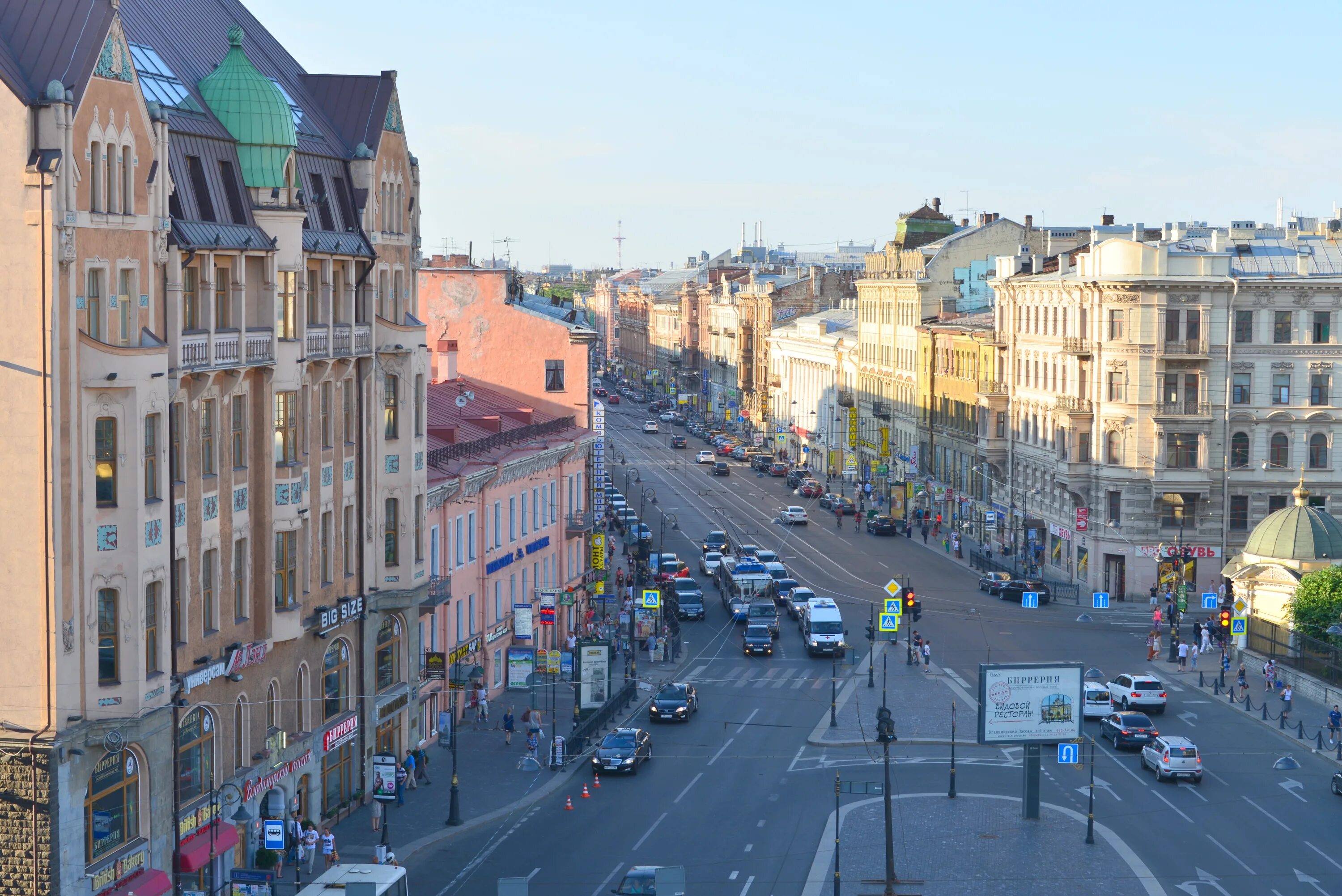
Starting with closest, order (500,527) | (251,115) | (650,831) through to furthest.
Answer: (251,115) < (650,831) < (500,527)

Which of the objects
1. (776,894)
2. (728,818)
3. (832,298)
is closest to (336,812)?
(728,818)

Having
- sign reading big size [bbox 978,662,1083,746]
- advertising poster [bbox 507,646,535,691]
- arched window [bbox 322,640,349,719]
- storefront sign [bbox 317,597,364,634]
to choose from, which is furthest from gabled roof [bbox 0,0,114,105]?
advertising poster [bbox 507,646,535,691]

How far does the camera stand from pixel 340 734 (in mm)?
48562

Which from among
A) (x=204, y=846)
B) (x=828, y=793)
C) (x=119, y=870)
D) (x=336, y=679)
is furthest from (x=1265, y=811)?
(x=119, y=870)

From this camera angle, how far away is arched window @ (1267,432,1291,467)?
86625 mm

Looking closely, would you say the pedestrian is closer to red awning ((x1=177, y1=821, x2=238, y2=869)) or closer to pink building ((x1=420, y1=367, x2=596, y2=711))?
red awning ((x1=177, y1=821, x2=238, y2=869))

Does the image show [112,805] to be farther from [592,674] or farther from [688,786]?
[592,674]

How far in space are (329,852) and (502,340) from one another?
140ft

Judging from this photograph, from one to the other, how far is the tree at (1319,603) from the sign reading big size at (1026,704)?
19.9 metres

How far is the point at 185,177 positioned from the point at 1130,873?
89.1 feet

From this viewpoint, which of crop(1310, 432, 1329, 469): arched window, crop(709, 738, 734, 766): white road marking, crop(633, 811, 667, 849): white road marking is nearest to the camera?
crop(633, 811, 667, 849): white road marking

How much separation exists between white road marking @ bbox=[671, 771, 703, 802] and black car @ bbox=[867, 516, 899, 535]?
59.1 m

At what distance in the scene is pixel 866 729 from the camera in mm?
59188

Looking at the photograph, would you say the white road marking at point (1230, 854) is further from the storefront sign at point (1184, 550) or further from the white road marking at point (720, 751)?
the storefront sign at point (1184, 550)
